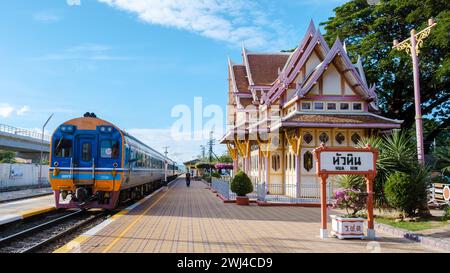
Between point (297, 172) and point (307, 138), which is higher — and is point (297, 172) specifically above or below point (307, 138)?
below

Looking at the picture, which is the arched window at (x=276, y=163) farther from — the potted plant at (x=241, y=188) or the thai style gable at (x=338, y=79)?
the potted plant at (x=241, y=188)

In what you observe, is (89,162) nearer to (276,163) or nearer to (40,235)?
(40,235)

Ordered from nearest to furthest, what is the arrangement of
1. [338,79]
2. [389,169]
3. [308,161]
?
[389,169]
[308,161]
[338,79]

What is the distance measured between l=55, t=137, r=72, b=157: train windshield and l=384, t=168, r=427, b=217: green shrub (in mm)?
10817

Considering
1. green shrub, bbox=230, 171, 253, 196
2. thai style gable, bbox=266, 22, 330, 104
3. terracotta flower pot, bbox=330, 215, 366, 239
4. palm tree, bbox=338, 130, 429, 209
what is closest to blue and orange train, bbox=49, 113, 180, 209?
green shrub, bbox=230, 171, 253, 196

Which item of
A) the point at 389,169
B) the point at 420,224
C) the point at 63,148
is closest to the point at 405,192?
the point at 420,224

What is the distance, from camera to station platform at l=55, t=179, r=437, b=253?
802 centimetres

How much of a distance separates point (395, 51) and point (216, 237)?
2534 cm

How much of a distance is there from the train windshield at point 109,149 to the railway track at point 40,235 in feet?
7.40

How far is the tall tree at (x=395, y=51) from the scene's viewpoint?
2950cm

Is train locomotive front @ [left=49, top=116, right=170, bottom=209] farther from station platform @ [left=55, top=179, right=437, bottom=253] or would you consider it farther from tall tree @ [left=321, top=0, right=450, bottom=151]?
tall tree @ [left=321, top=0, right=450, bottom=151]

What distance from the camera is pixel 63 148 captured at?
14422 millimetres
